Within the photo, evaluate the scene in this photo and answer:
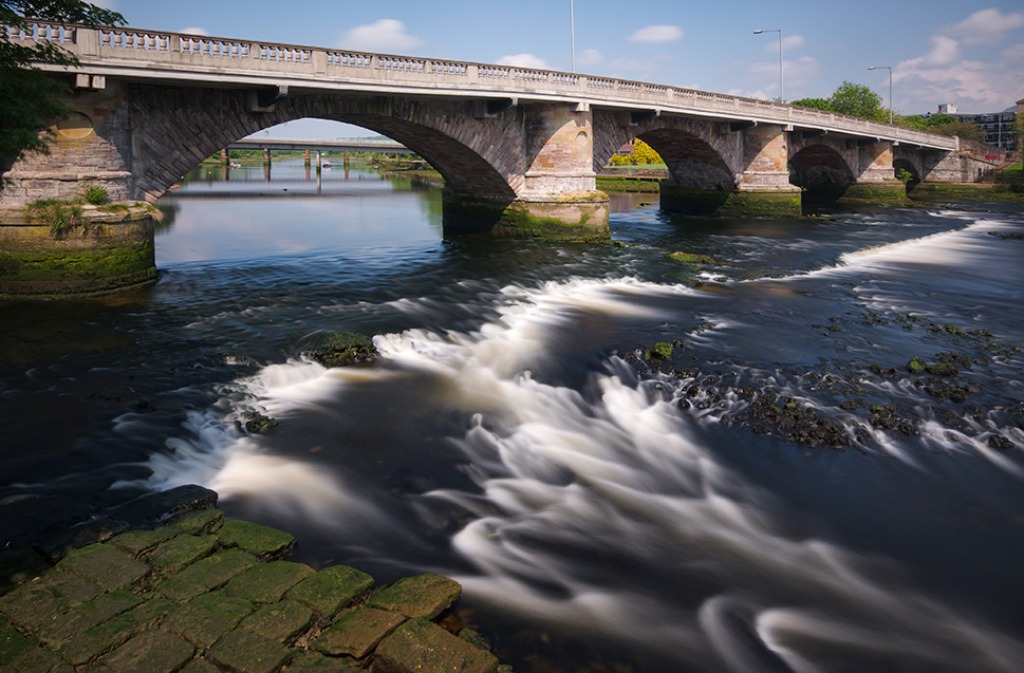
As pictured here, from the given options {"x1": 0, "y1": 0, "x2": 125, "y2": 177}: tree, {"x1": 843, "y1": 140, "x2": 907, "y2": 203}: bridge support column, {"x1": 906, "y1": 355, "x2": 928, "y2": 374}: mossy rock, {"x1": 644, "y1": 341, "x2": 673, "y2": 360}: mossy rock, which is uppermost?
{"x1": 843, "y1": 140, "x2": 907, "y2": 203}: bridge support column

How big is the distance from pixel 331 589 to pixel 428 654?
3.24ft

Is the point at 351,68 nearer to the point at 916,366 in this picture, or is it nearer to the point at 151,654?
the point at 916,366

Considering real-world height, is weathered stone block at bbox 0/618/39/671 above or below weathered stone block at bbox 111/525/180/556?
below

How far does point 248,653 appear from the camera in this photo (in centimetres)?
443

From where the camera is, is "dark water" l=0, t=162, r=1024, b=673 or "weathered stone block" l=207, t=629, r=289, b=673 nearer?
"weathered stone block" l=207, t=629, r=289, b=673

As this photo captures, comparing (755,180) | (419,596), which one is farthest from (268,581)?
(755,180)

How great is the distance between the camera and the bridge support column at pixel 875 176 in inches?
1912

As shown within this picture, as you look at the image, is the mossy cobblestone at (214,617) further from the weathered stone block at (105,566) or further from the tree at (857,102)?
the tree at (857,102)

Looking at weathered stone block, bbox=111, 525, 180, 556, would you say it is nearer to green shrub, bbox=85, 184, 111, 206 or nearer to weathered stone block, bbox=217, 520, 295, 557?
weathered stone block, bbox=217, 520, 295, 557

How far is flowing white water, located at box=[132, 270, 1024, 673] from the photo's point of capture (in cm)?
541

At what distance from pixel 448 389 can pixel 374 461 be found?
104 inches

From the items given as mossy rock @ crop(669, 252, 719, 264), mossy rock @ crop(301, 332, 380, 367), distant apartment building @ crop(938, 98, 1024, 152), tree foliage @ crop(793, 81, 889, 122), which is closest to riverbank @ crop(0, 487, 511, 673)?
mossy rock @ crop(301, 332, 380, 367)

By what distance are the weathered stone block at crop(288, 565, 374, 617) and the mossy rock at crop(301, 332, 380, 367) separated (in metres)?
6.41

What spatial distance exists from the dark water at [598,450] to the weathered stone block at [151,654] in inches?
73.2
